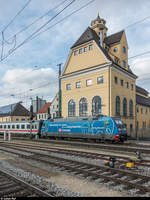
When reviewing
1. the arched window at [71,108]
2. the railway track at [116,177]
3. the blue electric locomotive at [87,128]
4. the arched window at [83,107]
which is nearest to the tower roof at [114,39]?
the arched window at [83,107]

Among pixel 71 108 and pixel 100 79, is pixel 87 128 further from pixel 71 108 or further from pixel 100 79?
pixel 71 108

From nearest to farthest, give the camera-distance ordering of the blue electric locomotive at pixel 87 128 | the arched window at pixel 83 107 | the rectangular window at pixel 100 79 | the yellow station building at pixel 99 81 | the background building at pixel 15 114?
the blue electric locomotive at pixel 87 128, the yellow station building at pixel 99 81, the rectangular window at pixel 100 79, the arched window at pixel 83 107, the background building at pixel 15 114

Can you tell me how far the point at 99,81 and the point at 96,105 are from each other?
14.4 ft

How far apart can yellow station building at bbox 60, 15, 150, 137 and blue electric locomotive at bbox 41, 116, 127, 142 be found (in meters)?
8.42

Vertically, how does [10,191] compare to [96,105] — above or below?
below

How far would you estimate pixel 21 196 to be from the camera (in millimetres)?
5465

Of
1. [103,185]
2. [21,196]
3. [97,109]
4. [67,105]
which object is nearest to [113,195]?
[103,185]

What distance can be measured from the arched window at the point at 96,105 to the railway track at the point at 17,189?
26353mm

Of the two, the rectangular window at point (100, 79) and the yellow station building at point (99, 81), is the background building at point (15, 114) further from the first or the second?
the rectangular window at point (100, 79)

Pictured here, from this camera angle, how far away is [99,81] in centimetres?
3322

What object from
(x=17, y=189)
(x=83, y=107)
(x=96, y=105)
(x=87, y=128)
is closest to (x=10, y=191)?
(x=17, y=189)

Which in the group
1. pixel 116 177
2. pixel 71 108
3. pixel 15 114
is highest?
pixel 71 108

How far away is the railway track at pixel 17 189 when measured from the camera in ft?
18.2

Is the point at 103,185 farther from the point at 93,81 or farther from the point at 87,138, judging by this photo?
the point at 93,81
